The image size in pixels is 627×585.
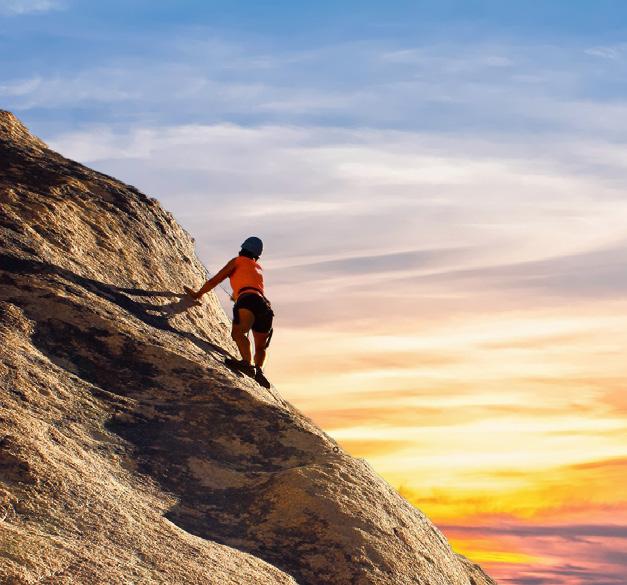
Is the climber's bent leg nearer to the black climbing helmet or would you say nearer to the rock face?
the rock face

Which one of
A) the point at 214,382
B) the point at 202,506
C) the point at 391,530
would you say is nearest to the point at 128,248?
the point at 214,382

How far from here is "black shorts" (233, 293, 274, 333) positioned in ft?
51.2

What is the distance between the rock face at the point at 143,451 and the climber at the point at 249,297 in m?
0.52

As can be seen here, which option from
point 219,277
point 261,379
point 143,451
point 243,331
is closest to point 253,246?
point 219,277

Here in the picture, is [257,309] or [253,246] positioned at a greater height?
[253,246]

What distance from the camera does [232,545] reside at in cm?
1152

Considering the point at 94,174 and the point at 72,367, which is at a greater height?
the point at 94,174

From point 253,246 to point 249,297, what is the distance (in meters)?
0.90

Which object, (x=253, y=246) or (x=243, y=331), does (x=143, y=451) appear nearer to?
(x=243, y=331)

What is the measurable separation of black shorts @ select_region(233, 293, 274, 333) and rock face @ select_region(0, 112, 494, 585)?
0.64m

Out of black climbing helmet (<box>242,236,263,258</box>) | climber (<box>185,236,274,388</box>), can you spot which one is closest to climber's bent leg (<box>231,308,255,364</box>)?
climber (<box>185,236,274,388</box>)

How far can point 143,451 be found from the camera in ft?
40.9

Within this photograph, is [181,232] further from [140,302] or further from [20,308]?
[20,308]

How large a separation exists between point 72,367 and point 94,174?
5.84 metres
